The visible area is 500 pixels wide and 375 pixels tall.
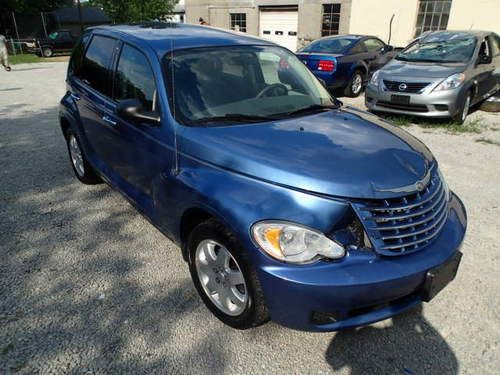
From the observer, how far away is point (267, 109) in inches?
116

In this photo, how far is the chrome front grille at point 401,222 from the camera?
6.94ft

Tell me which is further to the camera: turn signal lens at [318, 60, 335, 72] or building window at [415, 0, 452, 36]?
building window at [415, 0, 452, 36]

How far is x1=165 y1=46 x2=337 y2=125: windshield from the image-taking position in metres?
2.78

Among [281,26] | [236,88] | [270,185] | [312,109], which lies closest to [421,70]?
[312,109]

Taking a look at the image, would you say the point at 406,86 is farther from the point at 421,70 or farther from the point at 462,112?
the point at 462,112

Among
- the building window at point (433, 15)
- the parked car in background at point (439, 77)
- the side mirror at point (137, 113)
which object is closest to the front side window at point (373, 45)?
the parked car in background at point (439, 77)

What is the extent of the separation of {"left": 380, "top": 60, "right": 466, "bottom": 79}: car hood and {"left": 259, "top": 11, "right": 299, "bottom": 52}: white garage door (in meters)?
13.9

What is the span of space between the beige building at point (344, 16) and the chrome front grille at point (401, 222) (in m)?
14.9

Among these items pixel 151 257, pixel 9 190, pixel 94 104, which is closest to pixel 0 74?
pixel 9 190

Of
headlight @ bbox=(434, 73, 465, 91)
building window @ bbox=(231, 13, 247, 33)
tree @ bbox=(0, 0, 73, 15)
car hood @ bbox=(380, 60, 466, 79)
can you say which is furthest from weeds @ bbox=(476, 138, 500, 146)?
tree @ bbox=(0, 0, 73, 15)

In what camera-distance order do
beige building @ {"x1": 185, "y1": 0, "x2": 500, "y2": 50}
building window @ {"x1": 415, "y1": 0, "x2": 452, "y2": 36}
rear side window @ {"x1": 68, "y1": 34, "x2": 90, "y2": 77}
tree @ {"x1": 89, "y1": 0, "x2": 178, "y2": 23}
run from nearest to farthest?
rear side window @ {"x1": 68, "y1": 34, "x2": 90, "y2": 77}, beige building @ {"x1": 185, "y1": 0, "x2": 500, "y2": 50}, building window @ {"x1": 415, "y1": 0, "x2": 452, "y2": 36}, tree @ {"x1": 89, "y1": 0, "x2": 178, "y2": 23}

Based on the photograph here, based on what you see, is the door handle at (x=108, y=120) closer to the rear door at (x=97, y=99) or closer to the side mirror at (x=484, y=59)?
the rear door at (x=97, y=99)

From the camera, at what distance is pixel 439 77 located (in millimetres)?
7027

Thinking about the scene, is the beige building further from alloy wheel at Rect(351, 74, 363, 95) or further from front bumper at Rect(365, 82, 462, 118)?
front bumper at Rect(365, 82, 462, 118)
